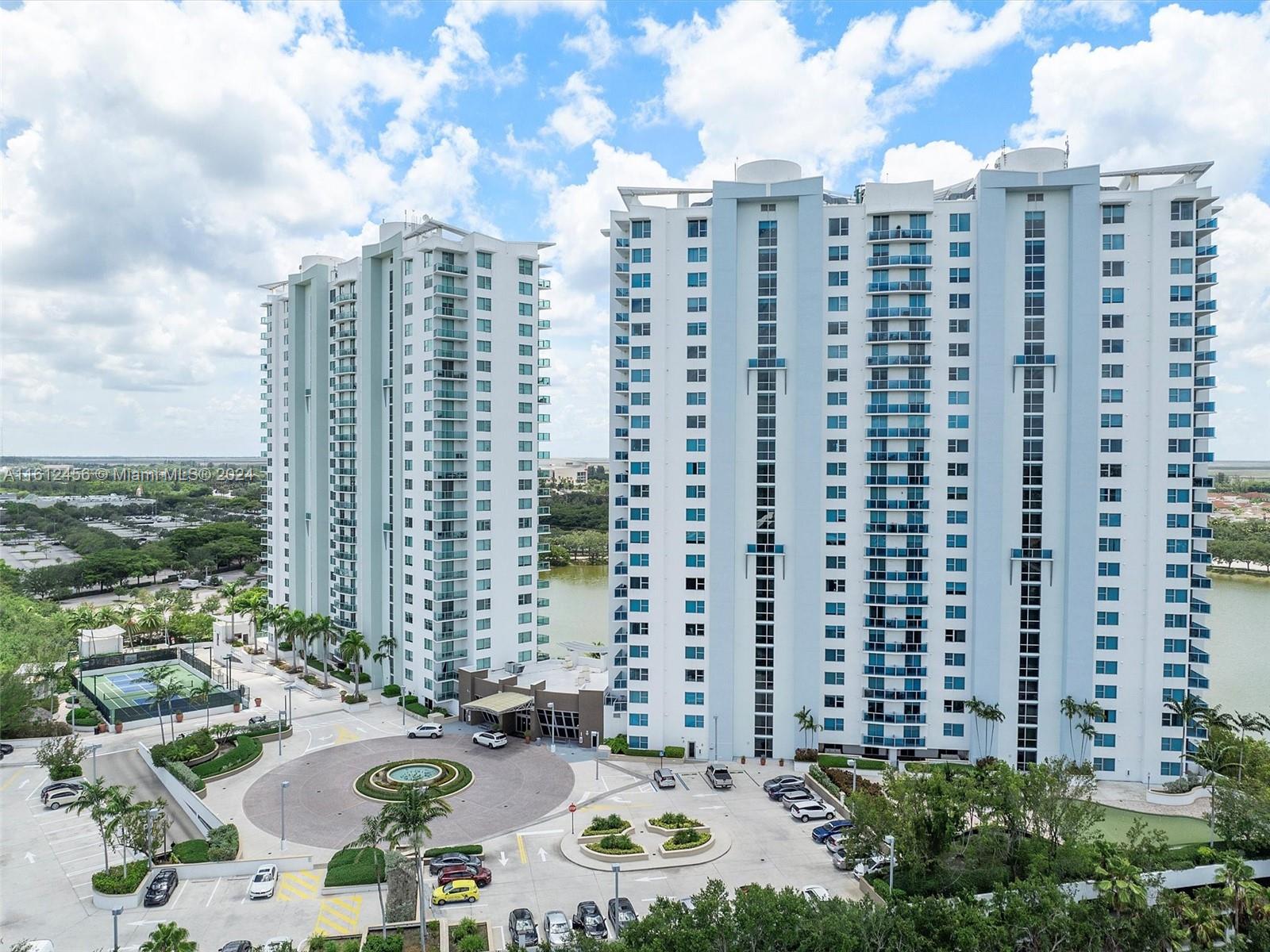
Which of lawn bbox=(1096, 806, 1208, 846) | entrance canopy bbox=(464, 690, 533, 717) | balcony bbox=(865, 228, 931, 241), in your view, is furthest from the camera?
entrance canopy bbox=(464, 690, 533, 717)

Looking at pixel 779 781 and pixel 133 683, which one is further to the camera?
pixel 133 683

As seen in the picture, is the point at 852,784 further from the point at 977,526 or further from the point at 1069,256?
the point at 1069,256

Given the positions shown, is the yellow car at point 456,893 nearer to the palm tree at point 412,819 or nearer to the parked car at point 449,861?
the parked car at point 449,861

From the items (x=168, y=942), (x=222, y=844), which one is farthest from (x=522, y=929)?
(x=222, y=844)

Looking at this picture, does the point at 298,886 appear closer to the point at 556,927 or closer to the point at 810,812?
the point at 556,927

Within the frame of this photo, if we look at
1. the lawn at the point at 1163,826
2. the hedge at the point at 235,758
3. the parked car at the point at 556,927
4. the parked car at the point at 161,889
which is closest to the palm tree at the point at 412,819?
the parked car at the point at 556,927

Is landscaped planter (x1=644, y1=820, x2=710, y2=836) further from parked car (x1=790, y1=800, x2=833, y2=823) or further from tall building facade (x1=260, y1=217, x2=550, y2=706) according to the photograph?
tall building facade (x1=260, y1=217, x2=550, y2=706)

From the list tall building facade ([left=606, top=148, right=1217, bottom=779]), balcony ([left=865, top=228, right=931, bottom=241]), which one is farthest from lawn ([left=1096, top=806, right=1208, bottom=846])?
balcony ([left=865, top=228, right=931, bottom=241])
